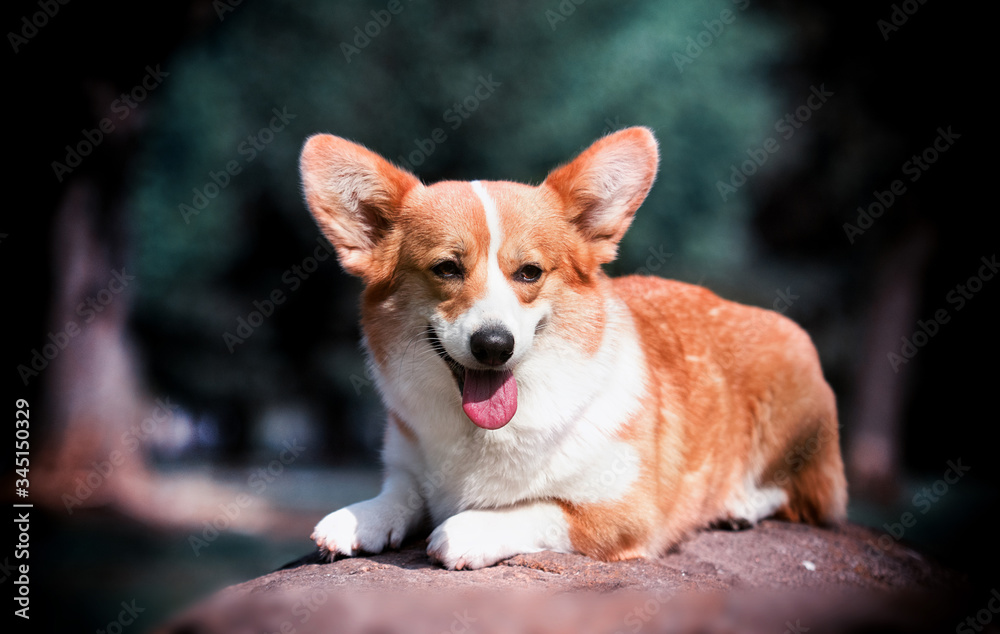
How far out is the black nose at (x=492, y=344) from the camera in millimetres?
2016

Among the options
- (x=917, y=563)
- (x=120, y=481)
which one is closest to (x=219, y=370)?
(x=120, y=481)

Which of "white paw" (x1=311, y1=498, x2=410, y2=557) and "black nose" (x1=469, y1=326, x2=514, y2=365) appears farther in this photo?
"white paw" (x1=311, y1=498, x2=410, y2=557)

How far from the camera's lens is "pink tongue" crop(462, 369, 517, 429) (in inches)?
87.2

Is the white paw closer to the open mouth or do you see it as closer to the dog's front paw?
the dog's front paw

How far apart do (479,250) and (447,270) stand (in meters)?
0.12

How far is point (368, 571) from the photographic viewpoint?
2.16 meters

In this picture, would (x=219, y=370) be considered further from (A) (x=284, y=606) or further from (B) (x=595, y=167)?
(B) (x=595, y=167)

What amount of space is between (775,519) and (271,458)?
8.61 feet

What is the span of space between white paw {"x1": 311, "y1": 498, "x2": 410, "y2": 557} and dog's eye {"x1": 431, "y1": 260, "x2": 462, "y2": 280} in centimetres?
85

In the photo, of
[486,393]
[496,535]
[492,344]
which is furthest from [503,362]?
[496,535]

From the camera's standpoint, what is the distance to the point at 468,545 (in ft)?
7.09

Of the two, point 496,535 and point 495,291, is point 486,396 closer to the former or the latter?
point 495,291

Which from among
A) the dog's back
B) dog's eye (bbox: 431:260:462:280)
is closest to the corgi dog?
dog's eye (bbox: 431:260:462:280)

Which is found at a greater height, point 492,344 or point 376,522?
point 492,344
